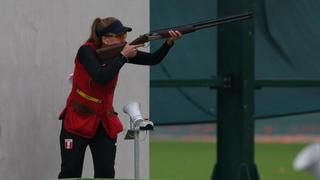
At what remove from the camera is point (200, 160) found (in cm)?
1359

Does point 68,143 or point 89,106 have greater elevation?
point 89,106

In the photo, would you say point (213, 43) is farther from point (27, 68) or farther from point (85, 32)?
point (27, 68)

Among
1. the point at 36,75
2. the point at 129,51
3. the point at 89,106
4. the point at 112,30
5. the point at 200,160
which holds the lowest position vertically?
the point at 200,160

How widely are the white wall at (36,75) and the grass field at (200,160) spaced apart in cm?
434

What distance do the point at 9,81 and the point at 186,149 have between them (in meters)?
10.6

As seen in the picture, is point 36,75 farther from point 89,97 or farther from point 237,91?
point 237,91

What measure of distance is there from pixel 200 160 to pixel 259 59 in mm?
5159

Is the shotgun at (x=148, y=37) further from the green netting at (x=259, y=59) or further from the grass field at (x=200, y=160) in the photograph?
the grass field at (x=200, y=160)

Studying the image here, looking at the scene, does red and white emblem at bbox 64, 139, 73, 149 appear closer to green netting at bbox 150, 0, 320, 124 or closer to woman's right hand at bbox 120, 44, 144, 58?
woman's right hand at bbox 120, 44, 144, 58

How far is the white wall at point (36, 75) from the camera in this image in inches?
222

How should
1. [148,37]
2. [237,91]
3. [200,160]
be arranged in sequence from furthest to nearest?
[200,160], [237,91], [148,37]

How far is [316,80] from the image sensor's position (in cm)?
841

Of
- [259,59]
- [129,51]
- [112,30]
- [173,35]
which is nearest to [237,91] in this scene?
[259,59]

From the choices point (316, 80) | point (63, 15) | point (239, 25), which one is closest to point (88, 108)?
point (63, 15)
